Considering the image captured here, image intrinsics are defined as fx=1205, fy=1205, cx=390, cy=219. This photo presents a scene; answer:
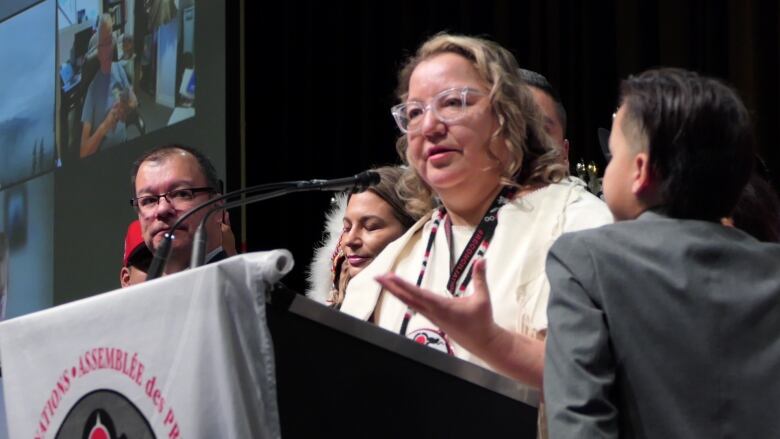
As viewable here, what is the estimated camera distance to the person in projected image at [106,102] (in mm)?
5855

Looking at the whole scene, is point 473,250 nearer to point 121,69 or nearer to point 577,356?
point 577,356

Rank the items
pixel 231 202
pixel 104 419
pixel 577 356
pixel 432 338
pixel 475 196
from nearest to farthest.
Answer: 1. pixel 577 356
2. pixel 104 419
3. pixel 231 202
4. pixel 432 338
5. pixel 475 196

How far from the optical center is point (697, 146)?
6.21 ft

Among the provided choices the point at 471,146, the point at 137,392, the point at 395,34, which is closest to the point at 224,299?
the point at 137,392

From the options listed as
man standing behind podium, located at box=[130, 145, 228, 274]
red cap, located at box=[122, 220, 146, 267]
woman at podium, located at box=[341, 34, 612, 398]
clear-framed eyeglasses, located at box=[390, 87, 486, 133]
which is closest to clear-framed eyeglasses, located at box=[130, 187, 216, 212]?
man standing behind podium, located at box=[130, 145, 228, 274]

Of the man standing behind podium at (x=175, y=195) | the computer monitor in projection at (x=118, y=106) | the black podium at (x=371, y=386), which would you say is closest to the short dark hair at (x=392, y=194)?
the man standing behind podium at (x=175, y=195)

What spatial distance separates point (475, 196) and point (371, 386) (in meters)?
0.79

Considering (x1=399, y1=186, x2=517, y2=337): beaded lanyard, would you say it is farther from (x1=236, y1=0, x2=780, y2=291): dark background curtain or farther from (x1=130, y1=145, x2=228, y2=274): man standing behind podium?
(x1=236, y1=0, x2=780, y2=291): dark background curtain

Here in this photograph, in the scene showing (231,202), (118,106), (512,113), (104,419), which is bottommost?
(104,419)

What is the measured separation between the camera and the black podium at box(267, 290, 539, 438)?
6.13 feet

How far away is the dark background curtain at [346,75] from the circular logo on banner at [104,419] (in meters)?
3.56

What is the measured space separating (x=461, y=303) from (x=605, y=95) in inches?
138

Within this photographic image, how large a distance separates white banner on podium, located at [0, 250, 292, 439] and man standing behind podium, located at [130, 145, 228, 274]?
165 centimetres

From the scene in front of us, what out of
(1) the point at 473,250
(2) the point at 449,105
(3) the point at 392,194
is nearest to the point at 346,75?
(3) the point at 392,194
